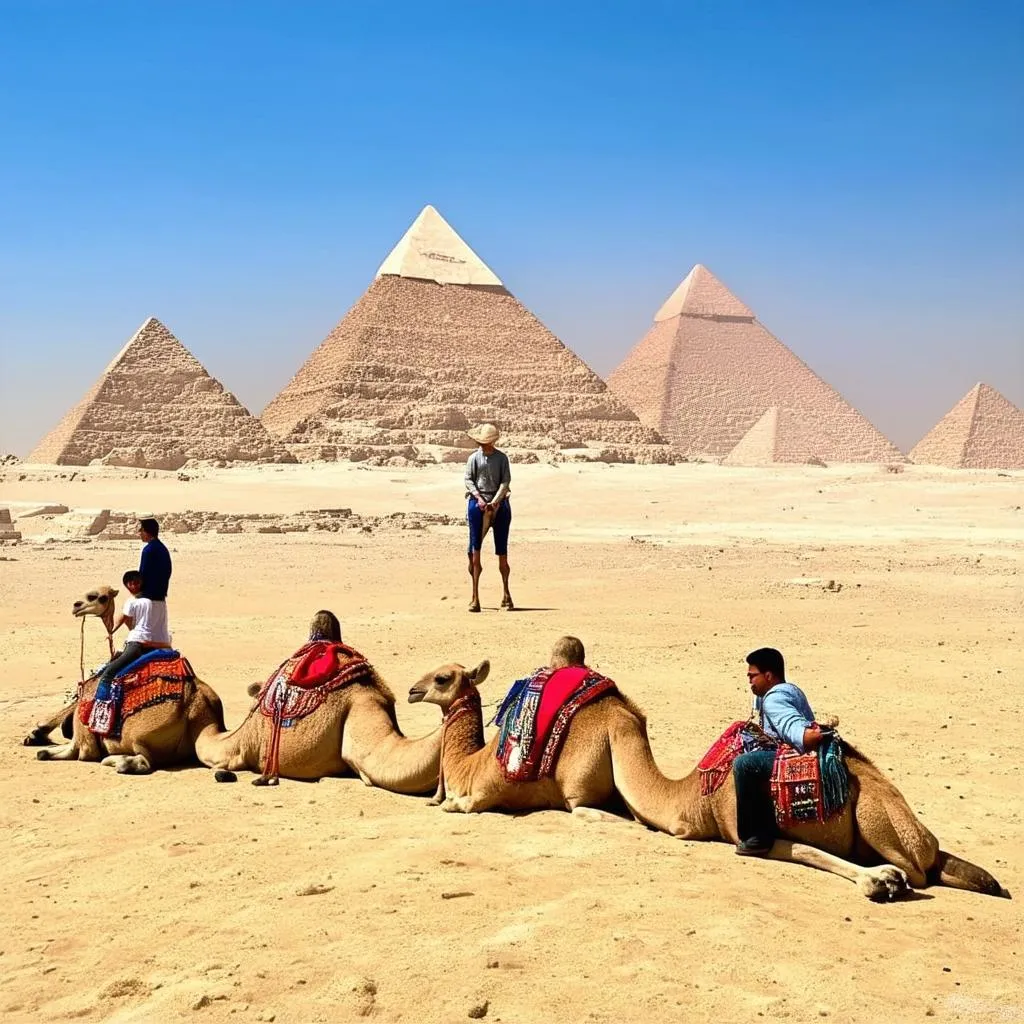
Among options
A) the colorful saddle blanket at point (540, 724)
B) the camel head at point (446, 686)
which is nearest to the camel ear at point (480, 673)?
the camel head at point (446, 686)

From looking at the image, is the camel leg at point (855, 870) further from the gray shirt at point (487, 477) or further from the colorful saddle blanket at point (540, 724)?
the gray shirt at point (487, 477)

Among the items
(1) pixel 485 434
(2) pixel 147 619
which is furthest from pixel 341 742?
(1) pixel 485 434

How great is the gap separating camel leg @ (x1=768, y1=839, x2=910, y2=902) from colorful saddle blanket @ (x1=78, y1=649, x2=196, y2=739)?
97.5 inches

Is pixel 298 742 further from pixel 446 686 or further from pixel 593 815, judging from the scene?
pixel 593 815

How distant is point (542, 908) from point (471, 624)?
18.8 ft

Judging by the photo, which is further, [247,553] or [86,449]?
[86,449]

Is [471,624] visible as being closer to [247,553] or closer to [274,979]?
[274,979]

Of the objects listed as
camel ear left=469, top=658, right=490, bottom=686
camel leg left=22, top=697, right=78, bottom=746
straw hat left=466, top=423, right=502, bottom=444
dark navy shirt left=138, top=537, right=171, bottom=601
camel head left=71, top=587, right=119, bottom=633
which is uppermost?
straw hat left=466, top=423, right=502, bottom=444

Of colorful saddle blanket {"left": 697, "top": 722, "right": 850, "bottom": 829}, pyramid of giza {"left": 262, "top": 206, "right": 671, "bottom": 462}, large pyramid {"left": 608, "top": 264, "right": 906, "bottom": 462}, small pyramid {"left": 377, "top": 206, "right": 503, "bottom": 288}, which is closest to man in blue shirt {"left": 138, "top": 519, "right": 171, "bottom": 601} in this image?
colorful saddle blanket {"left": 697, "top": 722, "right": 850, "bottom": 829}

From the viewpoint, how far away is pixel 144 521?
18.4ft

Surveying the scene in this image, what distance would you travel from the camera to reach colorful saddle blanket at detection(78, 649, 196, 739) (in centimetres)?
515

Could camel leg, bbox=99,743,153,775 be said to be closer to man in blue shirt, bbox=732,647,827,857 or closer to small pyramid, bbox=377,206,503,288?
man in blue shirt, bbox=732,647,827,857

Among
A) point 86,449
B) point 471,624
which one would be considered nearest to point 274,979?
point 471,624

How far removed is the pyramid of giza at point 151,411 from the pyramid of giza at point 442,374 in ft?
13.3
